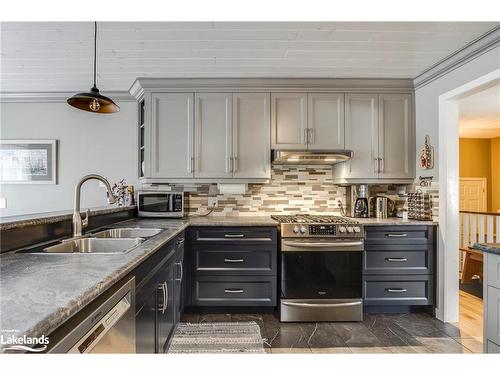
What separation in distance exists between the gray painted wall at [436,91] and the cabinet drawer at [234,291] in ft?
6.20

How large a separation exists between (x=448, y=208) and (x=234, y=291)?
2.08 m

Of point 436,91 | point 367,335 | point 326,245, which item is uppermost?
point 436,91

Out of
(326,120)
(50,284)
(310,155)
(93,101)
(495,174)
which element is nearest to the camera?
(50,284)

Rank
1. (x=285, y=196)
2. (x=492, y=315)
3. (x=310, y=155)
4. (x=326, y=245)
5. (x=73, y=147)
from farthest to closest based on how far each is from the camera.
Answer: (x=73, y=147)
(x=285, y=196)
(x=310, y=155)
(x=326, y=245)
(x=492, y=315)

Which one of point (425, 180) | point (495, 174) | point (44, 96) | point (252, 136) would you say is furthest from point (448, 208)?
point (495, 174)

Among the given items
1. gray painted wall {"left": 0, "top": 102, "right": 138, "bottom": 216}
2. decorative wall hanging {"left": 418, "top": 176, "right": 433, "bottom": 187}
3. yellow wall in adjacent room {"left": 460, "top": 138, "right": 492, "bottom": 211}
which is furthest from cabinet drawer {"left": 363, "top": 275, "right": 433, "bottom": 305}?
yellow wall in adjacent room {"left": 460, "top": 138, "right": 492, "bottom": 211}

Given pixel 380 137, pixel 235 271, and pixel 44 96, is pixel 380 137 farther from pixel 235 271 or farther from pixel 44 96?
pixel 44 96

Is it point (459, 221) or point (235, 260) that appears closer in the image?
point (235, 260)

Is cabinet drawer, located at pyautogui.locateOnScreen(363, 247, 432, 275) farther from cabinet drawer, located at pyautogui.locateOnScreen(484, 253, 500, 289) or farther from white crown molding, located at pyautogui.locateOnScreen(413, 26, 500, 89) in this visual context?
white crown molding, located at pyautogui.locateOnScreen(413, 26, 500, 89)

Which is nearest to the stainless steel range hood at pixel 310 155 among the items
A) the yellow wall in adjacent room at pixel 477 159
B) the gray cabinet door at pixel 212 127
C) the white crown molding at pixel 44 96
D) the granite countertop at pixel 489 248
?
the gray cabinet door at pixel 212 127

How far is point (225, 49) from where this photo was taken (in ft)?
7.90

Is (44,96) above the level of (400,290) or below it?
above

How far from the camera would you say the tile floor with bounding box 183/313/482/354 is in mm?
2182

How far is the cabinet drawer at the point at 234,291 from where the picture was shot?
2.71 m
